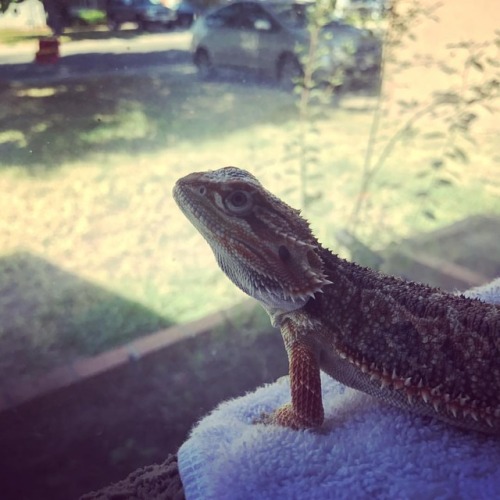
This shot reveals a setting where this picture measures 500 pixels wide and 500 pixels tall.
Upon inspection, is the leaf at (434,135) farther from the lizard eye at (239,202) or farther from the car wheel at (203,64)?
the lizard eye at (239,202)

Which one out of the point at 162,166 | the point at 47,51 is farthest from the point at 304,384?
the point at 47,51

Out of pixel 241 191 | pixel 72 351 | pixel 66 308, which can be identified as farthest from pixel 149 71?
pixel 72 351

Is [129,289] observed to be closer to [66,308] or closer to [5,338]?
[66,308]

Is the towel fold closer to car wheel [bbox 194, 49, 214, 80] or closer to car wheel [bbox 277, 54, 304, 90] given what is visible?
car wheel [bbox 194, 49, 214, 80]

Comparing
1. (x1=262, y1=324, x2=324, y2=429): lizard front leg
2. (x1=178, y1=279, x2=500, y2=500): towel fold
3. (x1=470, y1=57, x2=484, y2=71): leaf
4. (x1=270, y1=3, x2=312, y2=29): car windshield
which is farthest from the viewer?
(x1=470, y1=57, x2=484, y2=71): leaf

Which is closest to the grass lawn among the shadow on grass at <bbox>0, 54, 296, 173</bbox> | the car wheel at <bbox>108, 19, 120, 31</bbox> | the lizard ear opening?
the shadow on grass at <bbox>0, 54, 296, 173</bbox>

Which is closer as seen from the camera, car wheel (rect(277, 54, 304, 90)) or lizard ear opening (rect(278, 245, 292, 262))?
lizard ear opening (rect(278, 245, 292, 262))
